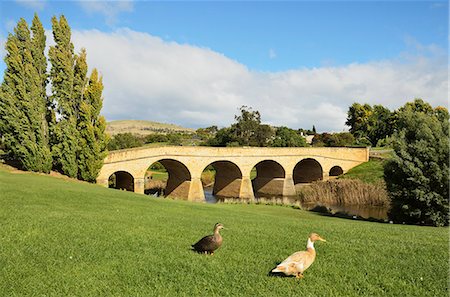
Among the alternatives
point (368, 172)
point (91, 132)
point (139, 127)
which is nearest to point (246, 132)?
point (368, 172)

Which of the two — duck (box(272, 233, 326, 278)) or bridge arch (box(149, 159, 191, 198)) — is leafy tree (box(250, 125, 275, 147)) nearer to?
bridge arch (box(149, 159, 191, 198))

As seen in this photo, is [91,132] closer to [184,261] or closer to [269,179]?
[184,261]

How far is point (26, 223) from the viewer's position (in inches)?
392

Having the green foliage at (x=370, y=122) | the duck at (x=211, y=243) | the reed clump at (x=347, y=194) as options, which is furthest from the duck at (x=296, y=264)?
the green foliage at (x=370, y=122)

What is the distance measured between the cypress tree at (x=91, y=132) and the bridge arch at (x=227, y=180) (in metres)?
15.9

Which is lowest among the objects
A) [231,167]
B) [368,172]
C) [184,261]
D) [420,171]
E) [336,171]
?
[184,261]

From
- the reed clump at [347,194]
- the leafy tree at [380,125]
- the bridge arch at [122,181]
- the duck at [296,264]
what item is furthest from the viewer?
the leafy tree at [380,125]

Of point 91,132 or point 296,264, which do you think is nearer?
point 296,264

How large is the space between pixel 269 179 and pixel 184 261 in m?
42.6

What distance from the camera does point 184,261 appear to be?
7355 millimetres

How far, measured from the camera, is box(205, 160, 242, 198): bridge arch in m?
42.4

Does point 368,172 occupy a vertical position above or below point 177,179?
above

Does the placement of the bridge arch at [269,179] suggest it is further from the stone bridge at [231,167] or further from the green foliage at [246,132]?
the green foliage at [246,132]

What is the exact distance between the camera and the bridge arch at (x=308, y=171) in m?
51.8
